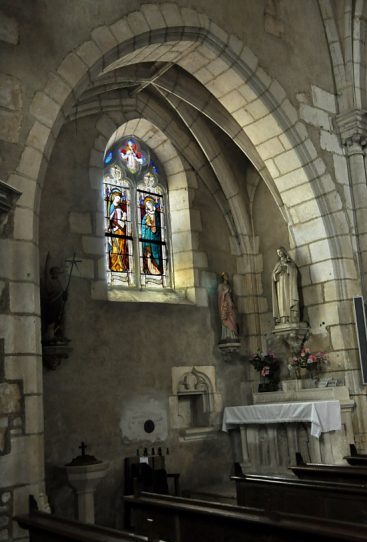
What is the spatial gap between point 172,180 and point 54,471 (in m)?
4.61

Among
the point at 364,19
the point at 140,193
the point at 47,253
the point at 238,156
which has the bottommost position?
the point at 47,253

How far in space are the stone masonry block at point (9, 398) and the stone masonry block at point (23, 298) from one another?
60cm

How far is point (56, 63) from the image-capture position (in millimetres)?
5711

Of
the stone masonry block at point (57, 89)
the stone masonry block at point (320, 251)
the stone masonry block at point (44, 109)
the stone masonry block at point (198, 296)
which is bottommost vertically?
the stone masonry block at point (198, 296)

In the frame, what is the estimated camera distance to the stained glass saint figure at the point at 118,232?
8.52 m

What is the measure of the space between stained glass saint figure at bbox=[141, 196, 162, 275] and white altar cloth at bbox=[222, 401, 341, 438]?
241 cm

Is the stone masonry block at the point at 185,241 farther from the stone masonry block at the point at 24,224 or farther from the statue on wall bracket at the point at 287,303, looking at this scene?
the stone masonry block at the point at 24,224

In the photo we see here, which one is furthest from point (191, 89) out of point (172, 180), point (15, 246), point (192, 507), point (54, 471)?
point (192, 507)

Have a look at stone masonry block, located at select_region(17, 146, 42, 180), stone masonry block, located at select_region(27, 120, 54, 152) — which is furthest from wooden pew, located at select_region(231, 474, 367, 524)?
stone masonry block, located at select_region(27, 120, 54, 152)

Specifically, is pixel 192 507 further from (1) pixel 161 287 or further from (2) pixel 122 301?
(1) pixel 161 287

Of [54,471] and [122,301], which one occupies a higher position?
[122,301]

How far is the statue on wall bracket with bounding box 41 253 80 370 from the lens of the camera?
6812 millimetres

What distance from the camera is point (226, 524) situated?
11.8 ft

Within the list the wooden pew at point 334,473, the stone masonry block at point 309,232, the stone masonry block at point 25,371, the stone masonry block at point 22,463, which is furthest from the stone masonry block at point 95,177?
the wooden pew at point 334,473
